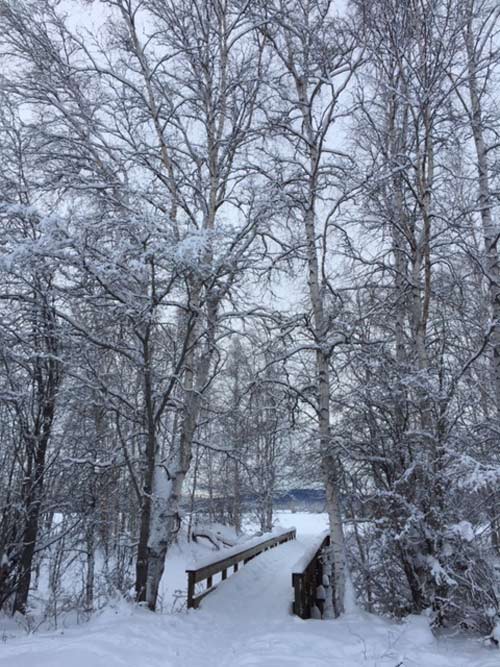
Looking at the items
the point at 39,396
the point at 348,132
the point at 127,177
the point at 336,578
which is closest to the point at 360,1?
the point at 348,132

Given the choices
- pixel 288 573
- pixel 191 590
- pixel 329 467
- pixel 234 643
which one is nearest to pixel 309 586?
pixel 288 573

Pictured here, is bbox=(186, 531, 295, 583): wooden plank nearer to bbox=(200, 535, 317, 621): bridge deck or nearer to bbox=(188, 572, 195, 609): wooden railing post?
bbox=(188, 572, 195, 609): wooden railing post

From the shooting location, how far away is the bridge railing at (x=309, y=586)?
590cm

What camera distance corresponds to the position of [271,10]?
7.60 metres

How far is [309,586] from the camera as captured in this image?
288 inches

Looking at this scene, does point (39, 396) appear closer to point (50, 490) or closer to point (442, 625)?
point (50, 490)

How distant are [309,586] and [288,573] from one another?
2.01 meters

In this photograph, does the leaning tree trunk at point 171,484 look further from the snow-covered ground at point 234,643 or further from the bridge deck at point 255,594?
the bridge deck at point 255,594

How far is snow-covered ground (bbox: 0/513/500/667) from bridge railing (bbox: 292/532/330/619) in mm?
279

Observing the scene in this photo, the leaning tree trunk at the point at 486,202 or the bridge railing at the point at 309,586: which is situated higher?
the leaning tree trunk at the point at 486,202

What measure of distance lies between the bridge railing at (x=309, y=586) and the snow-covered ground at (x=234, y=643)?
0.91ft

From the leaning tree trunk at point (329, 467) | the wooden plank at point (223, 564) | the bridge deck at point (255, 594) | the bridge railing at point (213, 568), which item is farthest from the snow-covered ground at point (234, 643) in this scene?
the leaning tree trunk at point (329, 467)

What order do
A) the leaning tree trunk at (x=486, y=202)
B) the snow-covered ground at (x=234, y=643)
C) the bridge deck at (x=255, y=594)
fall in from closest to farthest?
the snow-covered ground at (x=234, y=643), the bridge deck at (x=255, y=594), the leaning tree trunk at (x=486, y=202)

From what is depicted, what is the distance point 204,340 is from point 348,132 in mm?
4711
